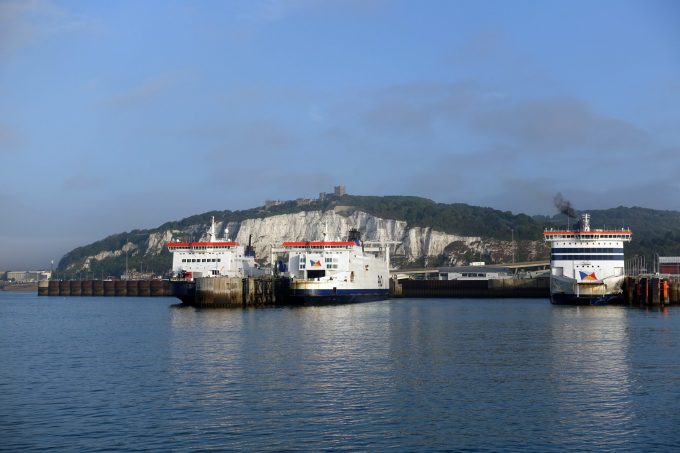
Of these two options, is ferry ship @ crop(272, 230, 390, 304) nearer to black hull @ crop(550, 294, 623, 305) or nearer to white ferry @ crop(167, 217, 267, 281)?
white ferry @ crop(167, 217, 267, 281)

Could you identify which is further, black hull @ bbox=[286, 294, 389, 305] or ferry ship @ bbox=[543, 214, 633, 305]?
black hull @ bbox=[286, 294, 389, 305]

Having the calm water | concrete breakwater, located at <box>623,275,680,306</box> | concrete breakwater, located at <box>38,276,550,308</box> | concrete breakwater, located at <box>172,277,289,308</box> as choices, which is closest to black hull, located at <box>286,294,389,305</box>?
concrete breakwater, located at <box>172,277,289,308</box>

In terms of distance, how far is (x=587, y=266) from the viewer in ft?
324

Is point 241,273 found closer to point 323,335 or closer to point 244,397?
point 323,335

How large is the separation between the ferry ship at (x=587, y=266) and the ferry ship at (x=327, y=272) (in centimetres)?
2613

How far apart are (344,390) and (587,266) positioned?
2716 inches

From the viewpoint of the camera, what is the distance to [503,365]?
4344 cm

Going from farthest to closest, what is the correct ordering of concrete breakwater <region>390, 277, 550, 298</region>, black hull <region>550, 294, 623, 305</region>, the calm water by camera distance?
concrete breakwater <region>390, 277, 550, 298</region>
black hull <region>550, 294, 623, 305</region>
the calm water

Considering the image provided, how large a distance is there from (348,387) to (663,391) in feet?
43.4

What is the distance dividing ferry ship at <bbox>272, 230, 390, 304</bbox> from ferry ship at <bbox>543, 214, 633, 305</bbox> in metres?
26.1

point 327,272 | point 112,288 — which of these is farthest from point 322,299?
point 112,288

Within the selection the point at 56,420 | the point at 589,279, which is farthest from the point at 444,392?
the point at 589,279

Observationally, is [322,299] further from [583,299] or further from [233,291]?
[583,299]

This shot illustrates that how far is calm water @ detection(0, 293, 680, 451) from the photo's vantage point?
2791cm
